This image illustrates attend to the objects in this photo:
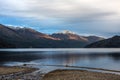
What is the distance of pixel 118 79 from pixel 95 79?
413 cm

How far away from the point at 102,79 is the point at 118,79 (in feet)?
9.42

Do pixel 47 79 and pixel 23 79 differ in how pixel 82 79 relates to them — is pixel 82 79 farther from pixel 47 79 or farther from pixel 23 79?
pixel 23 79

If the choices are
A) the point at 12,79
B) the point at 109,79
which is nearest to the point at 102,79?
the point at 109,79

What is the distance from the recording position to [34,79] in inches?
1795

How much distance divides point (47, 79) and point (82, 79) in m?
7.21

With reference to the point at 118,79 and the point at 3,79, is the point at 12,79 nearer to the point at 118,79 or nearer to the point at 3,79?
the point at 3,79

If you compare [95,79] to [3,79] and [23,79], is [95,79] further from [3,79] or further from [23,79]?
[3,79]

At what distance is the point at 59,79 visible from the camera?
4406 cm

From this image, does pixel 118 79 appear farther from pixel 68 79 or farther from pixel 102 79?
pixel 68 79

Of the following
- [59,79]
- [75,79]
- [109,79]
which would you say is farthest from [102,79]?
[59,79]

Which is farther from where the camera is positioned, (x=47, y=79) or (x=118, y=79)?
(x=47, y=79)

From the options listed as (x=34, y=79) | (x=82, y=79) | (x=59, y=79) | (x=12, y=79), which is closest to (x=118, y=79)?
(x=82, y=79)

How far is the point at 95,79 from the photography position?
1702 inches

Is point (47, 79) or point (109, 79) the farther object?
point (47, 79)
